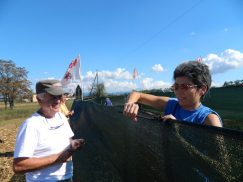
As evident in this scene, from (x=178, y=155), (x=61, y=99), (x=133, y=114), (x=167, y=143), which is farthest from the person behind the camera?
(x=61, y=99)

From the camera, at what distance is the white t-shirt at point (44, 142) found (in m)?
2.76

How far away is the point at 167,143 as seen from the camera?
8.73 ft

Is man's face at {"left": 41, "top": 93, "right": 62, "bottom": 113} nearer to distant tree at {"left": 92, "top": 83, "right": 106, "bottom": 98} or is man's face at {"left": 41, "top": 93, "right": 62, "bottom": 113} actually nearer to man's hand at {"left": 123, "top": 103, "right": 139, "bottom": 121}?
man's hand at {"left": 123, "top": 103, "right": 139, "bottom": 121}

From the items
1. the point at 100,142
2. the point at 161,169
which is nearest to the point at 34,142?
the point at 161,169

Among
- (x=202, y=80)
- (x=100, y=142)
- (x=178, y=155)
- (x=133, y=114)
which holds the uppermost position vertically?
(x=202, y=80)

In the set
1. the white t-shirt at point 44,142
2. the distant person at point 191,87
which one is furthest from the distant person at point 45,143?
the distant person at point 191,87

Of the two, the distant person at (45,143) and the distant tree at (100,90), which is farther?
the distant tree at (100,90)

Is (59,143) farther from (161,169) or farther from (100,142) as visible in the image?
(100,142)

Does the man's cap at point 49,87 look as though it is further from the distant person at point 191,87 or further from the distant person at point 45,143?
the distant person at point 191,87

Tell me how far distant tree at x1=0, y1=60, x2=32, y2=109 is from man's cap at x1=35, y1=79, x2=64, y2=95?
6100 centimetres

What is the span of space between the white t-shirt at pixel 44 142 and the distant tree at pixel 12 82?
61012 millimetres

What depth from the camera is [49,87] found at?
3.02 meters

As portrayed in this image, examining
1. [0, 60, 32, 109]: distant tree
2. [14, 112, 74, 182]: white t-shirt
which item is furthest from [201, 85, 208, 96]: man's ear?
[0, 60, 32, 109]: distant tree

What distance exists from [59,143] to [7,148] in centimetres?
1028
